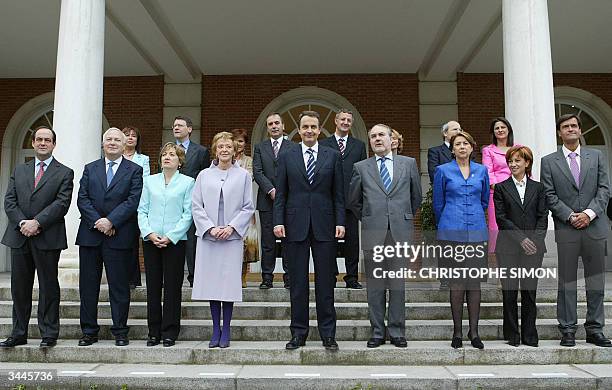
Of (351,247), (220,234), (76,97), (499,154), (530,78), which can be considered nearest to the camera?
(220,234)

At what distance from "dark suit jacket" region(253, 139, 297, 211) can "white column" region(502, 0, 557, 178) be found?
263cm

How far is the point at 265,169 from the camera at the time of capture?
6.06 m

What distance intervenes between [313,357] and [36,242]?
8.31 feet

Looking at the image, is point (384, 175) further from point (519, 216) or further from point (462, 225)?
point (519, 216)

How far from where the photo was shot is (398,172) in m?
4.65

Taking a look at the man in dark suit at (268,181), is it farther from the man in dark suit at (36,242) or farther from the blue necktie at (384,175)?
the man in dark suit at (36,242)

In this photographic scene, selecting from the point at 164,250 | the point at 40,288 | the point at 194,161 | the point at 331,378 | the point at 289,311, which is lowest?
the point at 331,378

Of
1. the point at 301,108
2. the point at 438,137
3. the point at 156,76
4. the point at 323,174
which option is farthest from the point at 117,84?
the point at 323,174

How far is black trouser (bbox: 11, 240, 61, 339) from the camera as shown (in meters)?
4.57

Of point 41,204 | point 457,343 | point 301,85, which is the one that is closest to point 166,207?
point 41,204

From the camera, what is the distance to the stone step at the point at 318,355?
4.39 metres

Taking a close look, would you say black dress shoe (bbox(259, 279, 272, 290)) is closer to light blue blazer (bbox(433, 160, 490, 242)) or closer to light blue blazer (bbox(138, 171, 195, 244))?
light blue blazer (bbox(138, 171, 195, 244))

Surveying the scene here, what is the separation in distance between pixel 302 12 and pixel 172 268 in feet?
18.3

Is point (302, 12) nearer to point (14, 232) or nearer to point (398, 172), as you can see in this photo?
point (398, 172)
